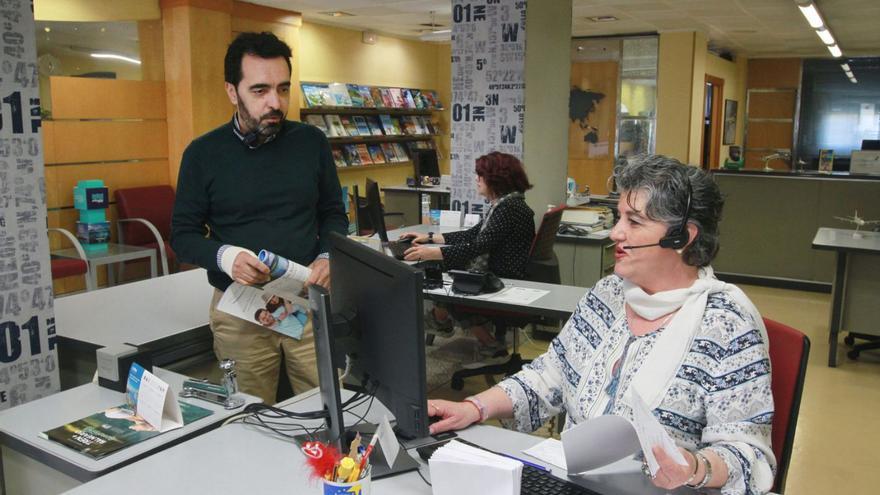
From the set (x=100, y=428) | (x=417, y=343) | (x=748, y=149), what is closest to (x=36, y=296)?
(x=100, y=428)

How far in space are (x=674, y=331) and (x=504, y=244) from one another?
96.5 inches

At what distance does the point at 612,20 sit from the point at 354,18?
3.23 meters

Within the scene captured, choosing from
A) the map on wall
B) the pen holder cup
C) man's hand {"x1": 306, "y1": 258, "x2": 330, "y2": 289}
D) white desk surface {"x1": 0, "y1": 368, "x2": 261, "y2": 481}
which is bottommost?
white desk surface {"x1": 0, "y1": 368, "x2": 261, "y2": 481}

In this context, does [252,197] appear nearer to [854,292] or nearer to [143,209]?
[854,292]

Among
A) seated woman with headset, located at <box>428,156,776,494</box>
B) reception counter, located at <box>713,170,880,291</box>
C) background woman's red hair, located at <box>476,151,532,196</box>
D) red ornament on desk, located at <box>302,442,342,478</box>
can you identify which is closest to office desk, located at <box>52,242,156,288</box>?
background woman's red hair, located at <box>476,151,532,196</box>

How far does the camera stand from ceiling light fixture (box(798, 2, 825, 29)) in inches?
292

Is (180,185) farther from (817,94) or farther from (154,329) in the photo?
(817,94)

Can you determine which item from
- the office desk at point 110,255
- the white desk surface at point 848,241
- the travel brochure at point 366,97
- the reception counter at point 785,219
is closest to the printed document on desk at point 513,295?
the white desk surface at point 848,241

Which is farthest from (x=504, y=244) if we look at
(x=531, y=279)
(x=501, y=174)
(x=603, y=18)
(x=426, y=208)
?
(x=603, y=18)

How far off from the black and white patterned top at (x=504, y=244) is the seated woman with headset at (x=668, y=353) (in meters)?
2.12

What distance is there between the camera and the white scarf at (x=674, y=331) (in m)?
1.55

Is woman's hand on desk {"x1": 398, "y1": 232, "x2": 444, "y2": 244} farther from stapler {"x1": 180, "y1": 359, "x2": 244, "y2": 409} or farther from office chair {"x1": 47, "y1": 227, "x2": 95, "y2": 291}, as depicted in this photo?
office chair {"x1": 47, "y1": 227, "x2": 95, "y2": 291}

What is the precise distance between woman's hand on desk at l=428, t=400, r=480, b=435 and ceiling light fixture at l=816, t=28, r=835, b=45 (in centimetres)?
967

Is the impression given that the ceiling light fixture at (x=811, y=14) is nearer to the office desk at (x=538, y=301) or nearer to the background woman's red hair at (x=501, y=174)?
the background woman's red hair at (x=501, y=174)
